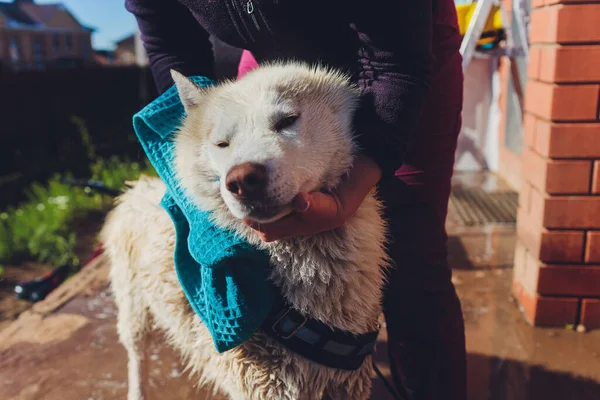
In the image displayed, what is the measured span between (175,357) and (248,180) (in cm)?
156

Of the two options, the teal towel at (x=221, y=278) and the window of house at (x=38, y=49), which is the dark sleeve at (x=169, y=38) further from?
the window of house at (x=38, y=49)

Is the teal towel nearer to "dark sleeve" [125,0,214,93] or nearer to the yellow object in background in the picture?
"dark sleeve" [125,0,214,93]

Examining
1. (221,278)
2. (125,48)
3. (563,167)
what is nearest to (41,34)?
(125,48)

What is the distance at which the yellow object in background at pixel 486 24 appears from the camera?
3994 millimetres

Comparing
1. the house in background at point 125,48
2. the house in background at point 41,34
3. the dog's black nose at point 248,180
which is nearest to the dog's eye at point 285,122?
the dog's black nose at point 248,180

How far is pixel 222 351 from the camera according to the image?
1.19m

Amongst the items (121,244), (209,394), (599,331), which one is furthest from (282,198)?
(599,331)

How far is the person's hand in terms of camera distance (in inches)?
39.4

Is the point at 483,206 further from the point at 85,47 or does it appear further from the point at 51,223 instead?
the point at 85,47

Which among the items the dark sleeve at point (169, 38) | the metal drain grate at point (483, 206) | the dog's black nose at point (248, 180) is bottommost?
the metal drain grate at point (483, 206)

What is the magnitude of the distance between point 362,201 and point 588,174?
1334 mm

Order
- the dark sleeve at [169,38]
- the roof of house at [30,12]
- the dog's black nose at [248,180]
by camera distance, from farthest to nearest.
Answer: the roof of house at [30,12]
the dark sleeve at [169,38]
the dog's black nose at [248,180]

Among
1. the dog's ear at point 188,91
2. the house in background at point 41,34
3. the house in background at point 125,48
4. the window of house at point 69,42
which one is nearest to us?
the dog's ear at point 188,91

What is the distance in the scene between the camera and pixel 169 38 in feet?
4.79
